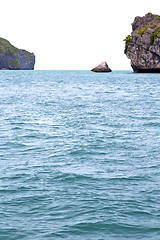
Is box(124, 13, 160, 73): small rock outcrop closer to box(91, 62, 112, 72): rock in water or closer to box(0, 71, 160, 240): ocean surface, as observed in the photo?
box(91, 62, 112, 72): rock in water


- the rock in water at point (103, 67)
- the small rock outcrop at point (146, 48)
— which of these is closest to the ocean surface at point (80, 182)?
the small rock outcrop at point (146, 48)

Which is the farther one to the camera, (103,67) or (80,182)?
(103,67)

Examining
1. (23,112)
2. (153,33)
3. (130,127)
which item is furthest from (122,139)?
(153,33)

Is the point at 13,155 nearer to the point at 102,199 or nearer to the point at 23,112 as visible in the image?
the point at 102,199

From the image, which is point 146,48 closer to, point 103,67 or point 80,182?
point 103,67

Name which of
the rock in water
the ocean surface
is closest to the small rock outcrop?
the rock in water

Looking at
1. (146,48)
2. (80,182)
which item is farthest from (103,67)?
(80,182)

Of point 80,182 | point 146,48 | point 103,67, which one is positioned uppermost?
point 146,48

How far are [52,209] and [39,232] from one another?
3.90 ft

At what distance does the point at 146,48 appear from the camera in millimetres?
118938

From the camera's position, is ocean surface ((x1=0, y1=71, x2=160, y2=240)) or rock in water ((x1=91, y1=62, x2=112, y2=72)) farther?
rock in water ((x1=91, y1=62, x2=112, y2=72))

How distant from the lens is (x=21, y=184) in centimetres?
985

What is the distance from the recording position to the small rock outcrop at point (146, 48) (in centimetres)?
11662

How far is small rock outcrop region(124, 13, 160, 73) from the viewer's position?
383 feet
